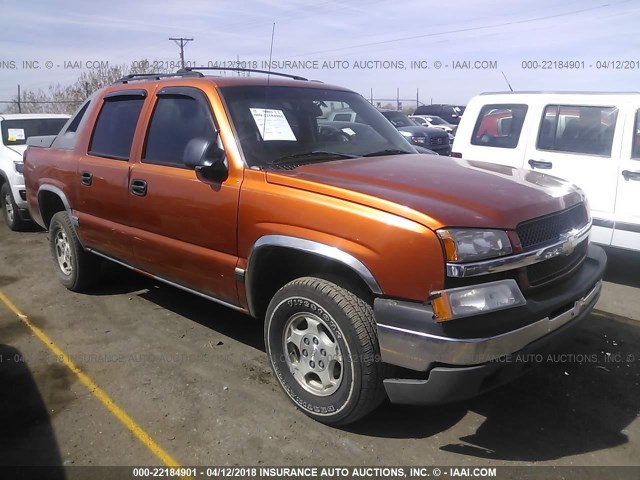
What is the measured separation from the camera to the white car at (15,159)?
7.60 metres

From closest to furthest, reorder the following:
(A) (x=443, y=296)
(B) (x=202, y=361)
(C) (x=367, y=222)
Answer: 1. (A) (x=443, y=296)
2. (C) (x=367, y=222)
3. (B) (x=202, y=361)

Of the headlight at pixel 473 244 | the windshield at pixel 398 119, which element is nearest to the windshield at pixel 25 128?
the headlight at pixel 473 244

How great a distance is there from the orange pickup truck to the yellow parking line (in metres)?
0.78

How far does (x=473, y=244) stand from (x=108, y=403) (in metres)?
2.39

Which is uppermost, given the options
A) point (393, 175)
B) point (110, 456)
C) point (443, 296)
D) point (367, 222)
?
point (393, 175)

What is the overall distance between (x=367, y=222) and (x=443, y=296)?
50cm

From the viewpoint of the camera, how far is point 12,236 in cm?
767

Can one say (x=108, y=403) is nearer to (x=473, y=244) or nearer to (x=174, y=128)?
(x=174, y=128)

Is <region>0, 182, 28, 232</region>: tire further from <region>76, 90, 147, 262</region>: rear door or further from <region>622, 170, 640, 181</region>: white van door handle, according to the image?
<region>622, 170, 640, 181</region>: white van door handle

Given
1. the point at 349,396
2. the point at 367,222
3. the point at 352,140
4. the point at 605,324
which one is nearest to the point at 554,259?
the point at 367,222

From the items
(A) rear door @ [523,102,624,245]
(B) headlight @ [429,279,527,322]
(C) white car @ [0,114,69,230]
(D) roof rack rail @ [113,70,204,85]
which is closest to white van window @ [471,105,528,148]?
(A) rear door @ [523,102,624,245]

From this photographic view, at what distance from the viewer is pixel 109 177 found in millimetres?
4152

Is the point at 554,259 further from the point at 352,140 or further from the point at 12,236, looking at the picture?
the point at 12,236

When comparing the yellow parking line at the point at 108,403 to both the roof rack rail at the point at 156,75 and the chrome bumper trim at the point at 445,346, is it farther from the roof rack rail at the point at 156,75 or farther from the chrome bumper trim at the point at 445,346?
the roof rack rail at the point at 156,75
